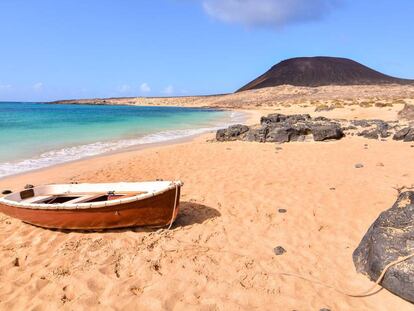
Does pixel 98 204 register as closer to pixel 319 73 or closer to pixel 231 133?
pixel 231 133

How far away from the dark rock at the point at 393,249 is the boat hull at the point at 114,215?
3324 mm

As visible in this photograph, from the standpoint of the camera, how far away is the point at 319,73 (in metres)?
128

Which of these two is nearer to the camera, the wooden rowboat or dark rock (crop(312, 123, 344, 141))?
the wooden rowboat

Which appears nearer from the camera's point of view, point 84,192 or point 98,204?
point 98,204

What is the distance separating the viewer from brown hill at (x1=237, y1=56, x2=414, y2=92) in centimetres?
11838

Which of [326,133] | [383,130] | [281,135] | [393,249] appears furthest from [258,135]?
Answer: [393,249]

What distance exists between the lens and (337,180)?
920 cm

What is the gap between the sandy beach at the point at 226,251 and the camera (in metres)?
4.48

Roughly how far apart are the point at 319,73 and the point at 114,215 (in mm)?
134125

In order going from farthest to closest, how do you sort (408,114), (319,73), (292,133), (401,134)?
1. (319,73)
2. (408,114)
3. (292,133)
4. (401,134)

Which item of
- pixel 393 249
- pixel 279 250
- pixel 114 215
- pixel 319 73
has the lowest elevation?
pixel 279 250

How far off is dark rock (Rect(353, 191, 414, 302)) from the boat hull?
10.9 feet

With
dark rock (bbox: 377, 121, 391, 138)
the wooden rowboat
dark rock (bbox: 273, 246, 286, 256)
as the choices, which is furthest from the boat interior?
dark rock (bbox: 377, 121, 391, 138)

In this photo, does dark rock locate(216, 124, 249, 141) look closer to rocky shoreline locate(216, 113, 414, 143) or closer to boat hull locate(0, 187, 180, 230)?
rocky shoreline locate(216, 113, 414, 143)
